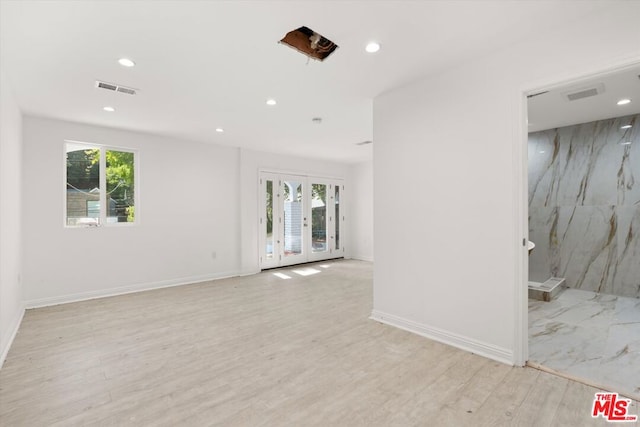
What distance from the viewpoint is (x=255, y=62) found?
8.62 feet

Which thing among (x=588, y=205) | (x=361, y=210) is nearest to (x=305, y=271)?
(x=361, y=210)

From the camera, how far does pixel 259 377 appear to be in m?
2.27

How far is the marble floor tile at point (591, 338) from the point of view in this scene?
224 centimetres

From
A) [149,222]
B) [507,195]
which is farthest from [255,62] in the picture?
[149,222]

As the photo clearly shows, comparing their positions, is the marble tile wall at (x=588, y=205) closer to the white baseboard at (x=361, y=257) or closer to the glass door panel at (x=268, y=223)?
the white baseboard at (x=361, y=257)

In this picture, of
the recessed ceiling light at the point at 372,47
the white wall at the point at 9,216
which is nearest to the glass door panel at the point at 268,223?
the white wall at the point at 9,216

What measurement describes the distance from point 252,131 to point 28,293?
377 centimetres

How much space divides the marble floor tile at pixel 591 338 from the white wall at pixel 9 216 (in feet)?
15.2

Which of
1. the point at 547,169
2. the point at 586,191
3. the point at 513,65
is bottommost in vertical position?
the point at 586,191

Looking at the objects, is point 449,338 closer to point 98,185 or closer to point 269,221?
point 269,221

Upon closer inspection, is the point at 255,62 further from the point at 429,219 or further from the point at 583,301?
the point at 583,301

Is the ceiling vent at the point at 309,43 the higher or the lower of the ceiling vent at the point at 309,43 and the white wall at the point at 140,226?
the higher

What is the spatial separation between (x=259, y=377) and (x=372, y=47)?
2699mm

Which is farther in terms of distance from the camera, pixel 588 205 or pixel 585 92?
pixel 588 205
